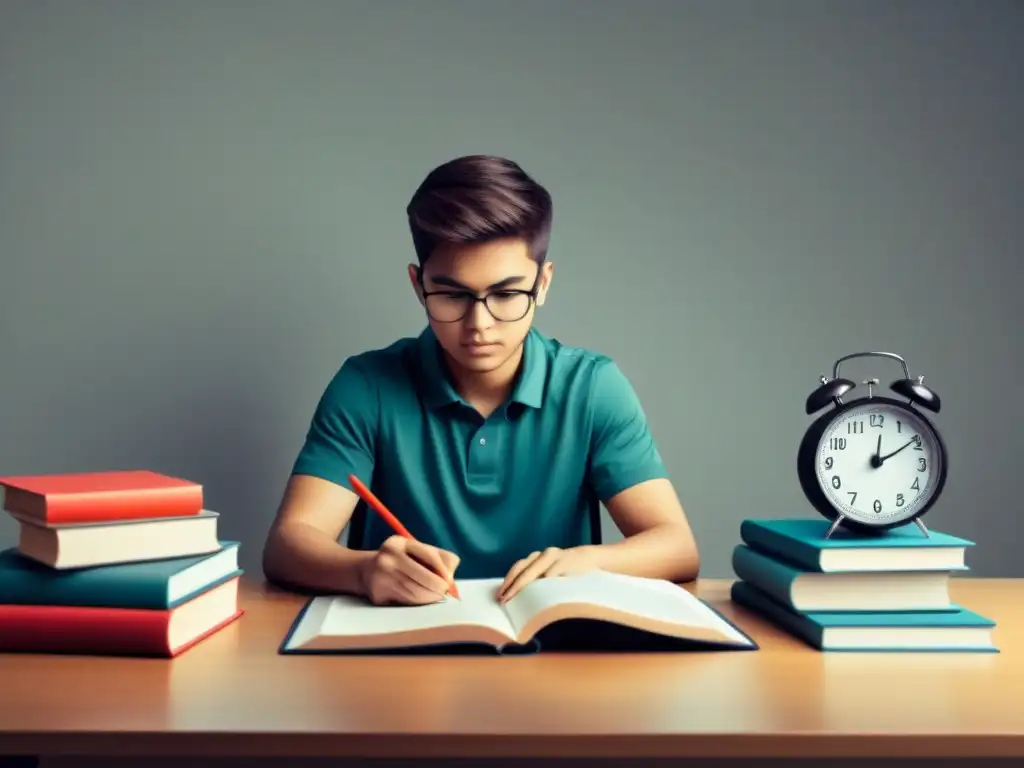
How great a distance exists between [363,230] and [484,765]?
1447mm

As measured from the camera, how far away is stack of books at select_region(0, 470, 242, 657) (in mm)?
1031

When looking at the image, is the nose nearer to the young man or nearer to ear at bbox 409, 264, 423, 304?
the young man

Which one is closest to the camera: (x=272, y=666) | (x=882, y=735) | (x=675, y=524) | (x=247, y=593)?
(x=882, y=735)

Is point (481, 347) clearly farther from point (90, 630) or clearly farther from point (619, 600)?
point (90, 630)

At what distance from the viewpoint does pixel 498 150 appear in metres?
2.23

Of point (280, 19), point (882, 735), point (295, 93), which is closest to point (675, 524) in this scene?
point (882, 735)

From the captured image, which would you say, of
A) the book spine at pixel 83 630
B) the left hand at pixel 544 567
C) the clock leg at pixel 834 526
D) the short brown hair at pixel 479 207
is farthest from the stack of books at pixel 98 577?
the clock leg at pixel 834 526

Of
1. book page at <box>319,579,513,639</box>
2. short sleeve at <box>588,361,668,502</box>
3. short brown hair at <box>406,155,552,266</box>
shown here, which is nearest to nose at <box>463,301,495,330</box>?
short brown hair at <box>406,155,552,266</box>

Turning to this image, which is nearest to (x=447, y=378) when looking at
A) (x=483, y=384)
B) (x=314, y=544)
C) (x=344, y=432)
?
(x=483, y=384)

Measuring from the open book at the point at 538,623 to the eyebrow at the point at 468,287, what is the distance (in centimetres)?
52

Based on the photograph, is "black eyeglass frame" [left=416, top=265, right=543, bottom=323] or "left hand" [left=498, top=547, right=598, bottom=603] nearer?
"left hand" [left=498, top=547, right=598, bottom=603]

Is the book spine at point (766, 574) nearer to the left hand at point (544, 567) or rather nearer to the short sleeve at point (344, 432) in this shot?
the left hand at point (544, 567)

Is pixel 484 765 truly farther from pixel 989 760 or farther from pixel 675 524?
pixel 675 524

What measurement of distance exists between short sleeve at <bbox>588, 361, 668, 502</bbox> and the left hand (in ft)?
1.22
